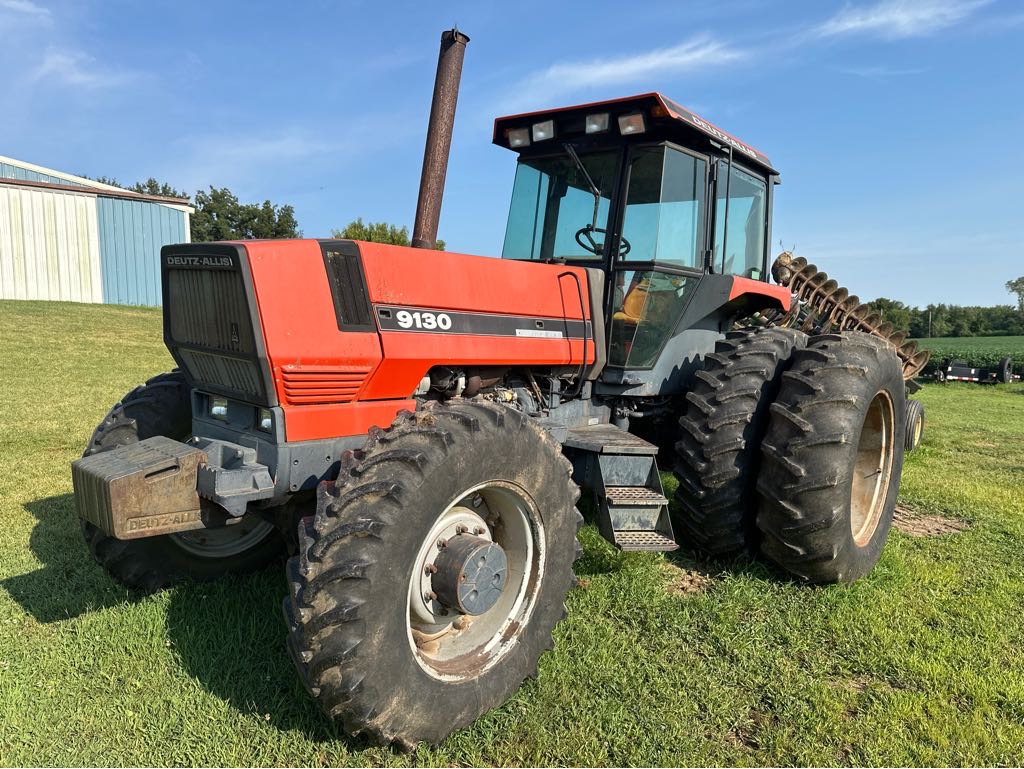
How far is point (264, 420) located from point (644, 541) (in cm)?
194

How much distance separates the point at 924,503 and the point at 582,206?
→ 389cm

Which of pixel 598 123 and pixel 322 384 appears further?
pixel 598 123

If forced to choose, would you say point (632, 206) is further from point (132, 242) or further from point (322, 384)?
point (132, 242)

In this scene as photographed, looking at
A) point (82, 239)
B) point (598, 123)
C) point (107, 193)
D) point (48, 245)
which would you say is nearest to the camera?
point (598, 123)

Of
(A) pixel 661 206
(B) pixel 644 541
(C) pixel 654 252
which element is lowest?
(B) pixel 644 541

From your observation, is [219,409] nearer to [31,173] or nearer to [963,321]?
[31,173]

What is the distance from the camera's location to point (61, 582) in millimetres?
3752

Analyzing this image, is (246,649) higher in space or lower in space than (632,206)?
lower

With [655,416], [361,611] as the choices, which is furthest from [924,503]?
[361,611]

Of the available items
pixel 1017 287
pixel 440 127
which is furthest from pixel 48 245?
→ pixel 1017 287

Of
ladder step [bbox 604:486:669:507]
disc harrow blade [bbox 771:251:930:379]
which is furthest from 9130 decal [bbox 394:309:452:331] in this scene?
disc harrow blade [bbox 771:251:930:379]

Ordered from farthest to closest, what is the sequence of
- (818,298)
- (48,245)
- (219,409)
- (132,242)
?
(132,242) → (48,245) → (818,298) → (219,409)

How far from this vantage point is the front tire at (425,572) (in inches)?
91.0

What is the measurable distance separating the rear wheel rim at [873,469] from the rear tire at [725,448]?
95cm
